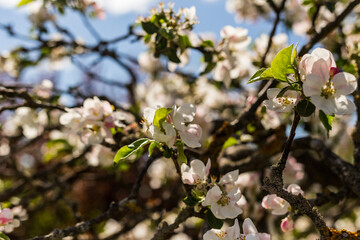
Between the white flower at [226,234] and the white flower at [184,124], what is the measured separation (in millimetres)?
207

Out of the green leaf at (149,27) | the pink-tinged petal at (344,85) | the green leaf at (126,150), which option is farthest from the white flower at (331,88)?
the green leaf at (149,27)

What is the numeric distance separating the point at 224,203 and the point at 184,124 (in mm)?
207

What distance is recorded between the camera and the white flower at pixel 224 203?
2.70 feet

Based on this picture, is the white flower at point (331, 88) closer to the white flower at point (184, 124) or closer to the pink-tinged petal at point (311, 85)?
the pink-tinged petal at point (311, 85)

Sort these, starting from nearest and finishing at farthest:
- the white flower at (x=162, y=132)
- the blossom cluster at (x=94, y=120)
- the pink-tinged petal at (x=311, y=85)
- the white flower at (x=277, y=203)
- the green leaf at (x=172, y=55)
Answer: the pink-tinged petal at (x=311, y=85) < the white flower at (x=162, y=132) < the white flower at (x=277, y=203) < the blossom cluster at (x=94, y=120) < the green leaf at (x=172, y=55)

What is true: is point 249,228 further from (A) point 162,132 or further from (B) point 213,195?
(A) point 162,132

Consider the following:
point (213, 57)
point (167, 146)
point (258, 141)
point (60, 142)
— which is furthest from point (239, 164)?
point (60, 142)

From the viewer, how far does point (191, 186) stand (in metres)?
0.93

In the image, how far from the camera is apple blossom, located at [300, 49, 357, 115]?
700 mm

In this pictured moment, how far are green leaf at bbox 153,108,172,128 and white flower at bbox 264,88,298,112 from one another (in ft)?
0.72

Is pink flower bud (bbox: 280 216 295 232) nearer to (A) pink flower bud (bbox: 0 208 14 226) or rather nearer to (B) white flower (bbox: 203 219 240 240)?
(B) white flower (bbox: 203 219 240 240)

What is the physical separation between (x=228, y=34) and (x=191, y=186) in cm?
73

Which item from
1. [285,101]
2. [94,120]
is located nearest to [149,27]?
[94,120]

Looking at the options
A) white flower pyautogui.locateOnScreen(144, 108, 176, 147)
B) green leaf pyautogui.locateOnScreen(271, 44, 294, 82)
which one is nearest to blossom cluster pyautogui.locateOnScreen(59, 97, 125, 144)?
white flower pyautogui.locateOnScreen(144, 108, 176, 147)
